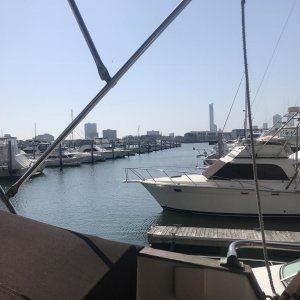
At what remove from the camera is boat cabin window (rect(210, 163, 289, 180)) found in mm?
19469

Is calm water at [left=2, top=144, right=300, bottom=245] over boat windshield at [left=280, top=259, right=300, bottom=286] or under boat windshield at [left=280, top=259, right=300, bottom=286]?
under

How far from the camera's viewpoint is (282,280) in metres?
4.76

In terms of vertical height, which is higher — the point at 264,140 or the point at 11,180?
the point at 264,140

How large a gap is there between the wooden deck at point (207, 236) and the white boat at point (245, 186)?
16.3 ft

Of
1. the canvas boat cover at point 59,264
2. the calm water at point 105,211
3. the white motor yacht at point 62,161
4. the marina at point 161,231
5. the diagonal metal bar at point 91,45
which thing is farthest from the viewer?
the white motor yacht at point 62,161

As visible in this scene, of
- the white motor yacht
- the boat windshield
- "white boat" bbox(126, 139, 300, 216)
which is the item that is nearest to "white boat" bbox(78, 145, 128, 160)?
the white motor yacht

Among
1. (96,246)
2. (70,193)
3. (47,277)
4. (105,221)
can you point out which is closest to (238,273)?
(96,246)

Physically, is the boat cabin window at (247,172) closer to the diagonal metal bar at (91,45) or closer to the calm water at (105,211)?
the calm water at (105,211)

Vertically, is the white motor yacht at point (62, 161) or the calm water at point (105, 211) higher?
the white motor yacht at point (62, 161)

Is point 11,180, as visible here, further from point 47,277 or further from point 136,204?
point 47,277

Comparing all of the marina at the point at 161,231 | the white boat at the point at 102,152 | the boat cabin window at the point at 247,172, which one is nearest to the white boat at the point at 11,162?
the marina at the point at 161,231

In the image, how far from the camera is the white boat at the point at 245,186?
19.2m

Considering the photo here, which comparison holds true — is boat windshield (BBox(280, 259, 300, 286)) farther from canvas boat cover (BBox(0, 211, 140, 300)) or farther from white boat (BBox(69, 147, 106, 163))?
white boat (BBox(69, 147, 106, 163))

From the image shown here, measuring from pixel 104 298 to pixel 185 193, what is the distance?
17554 mm
